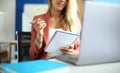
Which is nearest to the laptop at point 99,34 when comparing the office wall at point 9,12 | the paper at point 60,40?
the paper at point 60,40

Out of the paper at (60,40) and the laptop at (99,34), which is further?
the paper at (60,40)

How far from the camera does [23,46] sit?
1852 mm

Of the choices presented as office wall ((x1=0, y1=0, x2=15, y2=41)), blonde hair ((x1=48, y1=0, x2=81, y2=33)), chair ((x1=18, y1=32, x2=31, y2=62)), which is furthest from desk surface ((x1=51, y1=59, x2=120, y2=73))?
office wall ((x1=0, y1=0, x2=15, y2=41))

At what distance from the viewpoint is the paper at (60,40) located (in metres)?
1.28

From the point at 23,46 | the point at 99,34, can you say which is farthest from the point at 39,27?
the point at 99,34

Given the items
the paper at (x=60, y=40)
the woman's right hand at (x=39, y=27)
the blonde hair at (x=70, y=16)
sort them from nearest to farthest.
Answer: the paper at (x=60, y=40) < the woman's right hand at (x=39, y=27) < the blonde hair at (x=70, y=16)

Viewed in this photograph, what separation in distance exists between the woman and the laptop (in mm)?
674

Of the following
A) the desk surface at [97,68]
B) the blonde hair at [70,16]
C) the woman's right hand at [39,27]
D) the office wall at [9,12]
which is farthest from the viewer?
the office wall at [9,12]

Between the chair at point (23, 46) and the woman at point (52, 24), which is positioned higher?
the woman at point (52, 24)

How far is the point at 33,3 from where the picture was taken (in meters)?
4.26

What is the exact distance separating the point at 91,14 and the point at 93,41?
12 centimetres

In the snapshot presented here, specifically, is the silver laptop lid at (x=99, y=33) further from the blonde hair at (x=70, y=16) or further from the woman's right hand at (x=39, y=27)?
the blonde hair at (x=70, y=16)

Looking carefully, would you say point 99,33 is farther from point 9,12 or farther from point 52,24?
point 9,12

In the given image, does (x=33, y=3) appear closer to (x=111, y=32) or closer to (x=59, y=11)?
(x=59, y=11)
